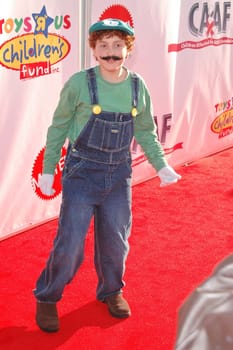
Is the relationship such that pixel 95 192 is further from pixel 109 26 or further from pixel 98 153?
pixel 109 26

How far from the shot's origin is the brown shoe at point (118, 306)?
324 centimetres

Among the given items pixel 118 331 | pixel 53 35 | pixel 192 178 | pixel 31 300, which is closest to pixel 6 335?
pixel 31 300

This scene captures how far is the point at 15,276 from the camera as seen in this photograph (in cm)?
362

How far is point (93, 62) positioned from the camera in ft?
14.2

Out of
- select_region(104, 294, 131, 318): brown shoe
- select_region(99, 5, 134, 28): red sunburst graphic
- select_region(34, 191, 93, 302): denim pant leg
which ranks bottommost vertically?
select_region(104, 294, 131, 318): brown shoe

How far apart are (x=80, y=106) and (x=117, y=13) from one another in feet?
6.05

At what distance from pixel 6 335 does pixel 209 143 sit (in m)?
3.70

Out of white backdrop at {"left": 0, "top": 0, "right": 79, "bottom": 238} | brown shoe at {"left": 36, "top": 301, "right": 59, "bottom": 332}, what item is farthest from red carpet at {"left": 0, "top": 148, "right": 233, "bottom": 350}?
white backdrop at {"left": 0, "top": 0, "right": 79, "bottom": 238}

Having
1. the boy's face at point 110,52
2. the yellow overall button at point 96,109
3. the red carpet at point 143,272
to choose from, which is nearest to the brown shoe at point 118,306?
the red carpet at point 143,272

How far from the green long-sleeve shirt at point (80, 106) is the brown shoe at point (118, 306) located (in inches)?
33.4

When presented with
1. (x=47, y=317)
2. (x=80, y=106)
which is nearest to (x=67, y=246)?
(x=47, y=317)

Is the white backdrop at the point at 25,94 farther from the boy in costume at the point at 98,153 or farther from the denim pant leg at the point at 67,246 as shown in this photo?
the denim pant leg at the point at 67,246

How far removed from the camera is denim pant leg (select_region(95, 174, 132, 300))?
116 inches

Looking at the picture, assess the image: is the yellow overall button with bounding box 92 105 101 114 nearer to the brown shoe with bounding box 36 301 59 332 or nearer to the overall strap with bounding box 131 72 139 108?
the overall strap with bounding box 131 72 139 108
